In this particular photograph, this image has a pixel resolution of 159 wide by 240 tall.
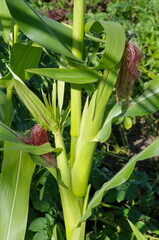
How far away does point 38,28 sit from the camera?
77cm

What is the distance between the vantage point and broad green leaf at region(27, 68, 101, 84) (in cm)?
76

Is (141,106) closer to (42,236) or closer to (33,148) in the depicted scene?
(33,148)

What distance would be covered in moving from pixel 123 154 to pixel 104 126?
4.67 ft

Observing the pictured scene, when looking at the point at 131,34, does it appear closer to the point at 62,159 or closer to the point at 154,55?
the point at 154,55

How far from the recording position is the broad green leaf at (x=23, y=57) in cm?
95

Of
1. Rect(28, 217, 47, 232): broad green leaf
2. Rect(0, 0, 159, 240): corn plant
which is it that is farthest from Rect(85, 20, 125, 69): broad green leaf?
Rect(28, 217, 47, 232): broad green leaf

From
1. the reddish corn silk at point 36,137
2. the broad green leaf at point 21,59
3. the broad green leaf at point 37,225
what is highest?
the broad green leaf at point 21,59

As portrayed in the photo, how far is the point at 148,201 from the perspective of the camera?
1.53 meters

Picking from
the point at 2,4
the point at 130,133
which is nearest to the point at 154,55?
the point at 130,133

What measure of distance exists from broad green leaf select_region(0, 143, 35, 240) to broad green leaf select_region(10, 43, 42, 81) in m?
0.21

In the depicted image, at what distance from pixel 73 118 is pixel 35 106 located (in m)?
0.11

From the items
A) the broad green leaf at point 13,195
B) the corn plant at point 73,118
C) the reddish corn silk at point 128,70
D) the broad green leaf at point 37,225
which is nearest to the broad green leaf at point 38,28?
the corn plant at point 73,118

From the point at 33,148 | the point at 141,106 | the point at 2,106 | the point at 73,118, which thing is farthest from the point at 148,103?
the point at 2,106

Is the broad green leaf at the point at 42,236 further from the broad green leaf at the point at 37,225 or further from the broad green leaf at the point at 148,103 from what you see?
the broad green leaf at the point at 148,103
